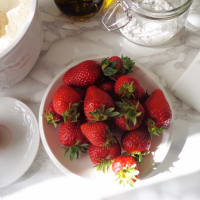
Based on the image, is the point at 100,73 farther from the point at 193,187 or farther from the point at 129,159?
the point at 193,187

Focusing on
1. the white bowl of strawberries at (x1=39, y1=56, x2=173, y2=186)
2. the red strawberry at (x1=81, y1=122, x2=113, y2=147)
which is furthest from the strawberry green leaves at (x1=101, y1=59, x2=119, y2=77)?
the red strawberry at (x1=81, y1=122, x2=113, y2=147)

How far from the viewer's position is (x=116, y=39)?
0.75 meters

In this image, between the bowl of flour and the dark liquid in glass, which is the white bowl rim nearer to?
the bowl of flour

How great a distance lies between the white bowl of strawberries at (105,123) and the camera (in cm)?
54

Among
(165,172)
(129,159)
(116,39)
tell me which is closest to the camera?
(129,159)

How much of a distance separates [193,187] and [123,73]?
0.31 m

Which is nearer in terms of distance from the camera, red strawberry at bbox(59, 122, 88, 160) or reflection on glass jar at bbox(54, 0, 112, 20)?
red strawberry at bbox(59, 122, 88, 160)

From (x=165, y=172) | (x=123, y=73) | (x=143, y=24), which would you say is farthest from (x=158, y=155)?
(x=143, y=24)

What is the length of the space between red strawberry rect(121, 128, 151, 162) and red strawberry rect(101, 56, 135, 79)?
0.13 meters

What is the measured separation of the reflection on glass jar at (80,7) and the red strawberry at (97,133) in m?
0.31

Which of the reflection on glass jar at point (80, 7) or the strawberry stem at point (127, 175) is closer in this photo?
the strawberry stem at point (127, 175)

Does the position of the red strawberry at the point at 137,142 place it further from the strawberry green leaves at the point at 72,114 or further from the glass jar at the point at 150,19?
the glass jar at the point at 150,19

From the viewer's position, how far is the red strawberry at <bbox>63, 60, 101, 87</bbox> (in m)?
0.59

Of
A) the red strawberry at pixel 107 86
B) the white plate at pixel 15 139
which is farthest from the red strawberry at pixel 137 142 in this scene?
the white plate at pixel 15 139
